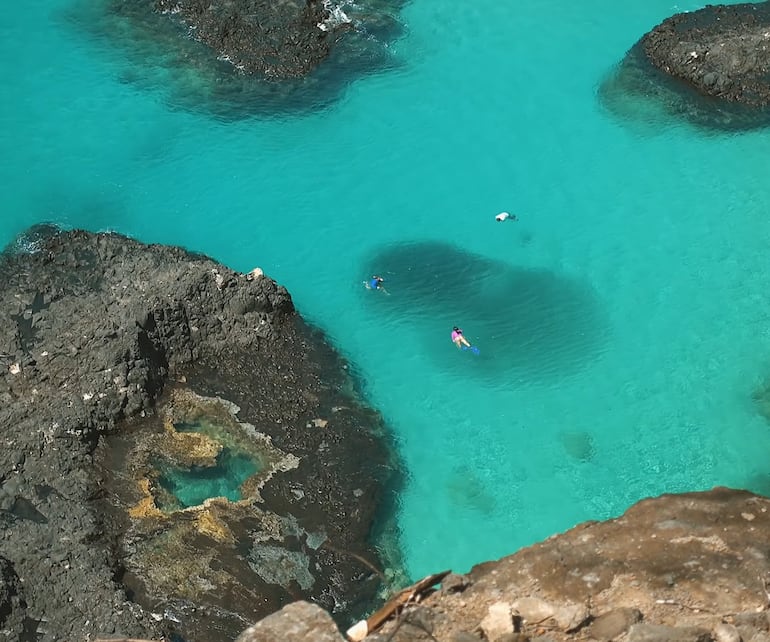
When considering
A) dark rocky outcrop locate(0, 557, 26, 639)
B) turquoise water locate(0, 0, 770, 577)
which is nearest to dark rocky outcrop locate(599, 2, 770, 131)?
turquoise water locate(0, 0, 770, 577)

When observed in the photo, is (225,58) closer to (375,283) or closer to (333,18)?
(333,18)

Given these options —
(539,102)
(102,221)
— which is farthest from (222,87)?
(539,102)

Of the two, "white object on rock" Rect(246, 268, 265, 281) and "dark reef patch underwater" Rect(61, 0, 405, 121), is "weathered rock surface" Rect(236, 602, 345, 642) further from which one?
"dark reef patch underwater" Rect(61, 0, 405, 121)

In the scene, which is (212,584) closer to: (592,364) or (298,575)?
(298,575)

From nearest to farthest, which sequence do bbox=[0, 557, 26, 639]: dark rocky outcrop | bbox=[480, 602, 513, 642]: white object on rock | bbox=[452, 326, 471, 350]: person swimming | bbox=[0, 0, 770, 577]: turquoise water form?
bbox=[480, 602, 513, 642]: white object on rock, bbox=[0, 557, 26, 639]: dark rocky outcrop, bbox=[0, 0, 770, 577]: turquoise water, bbox=[452, 326, 471, 350]: person swimming

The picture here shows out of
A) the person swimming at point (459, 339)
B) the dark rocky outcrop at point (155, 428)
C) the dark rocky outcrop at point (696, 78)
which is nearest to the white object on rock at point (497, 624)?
the dark rocky outcrop at point (155, 428)

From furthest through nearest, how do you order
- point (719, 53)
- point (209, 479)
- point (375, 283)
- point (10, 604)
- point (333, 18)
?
1. point (333, 18)
2. point (719, 53)
3. point (375, 283)
4. point (209, 479)
5. point (10, 604)

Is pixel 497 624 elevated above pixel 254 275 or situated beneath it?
elevated above

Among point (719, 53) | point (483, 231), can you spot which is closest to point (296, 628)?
point (483, 231)
